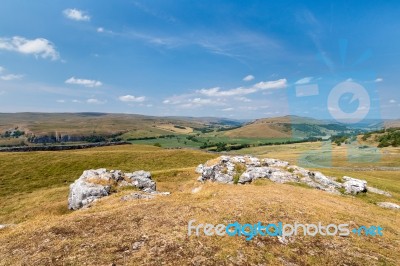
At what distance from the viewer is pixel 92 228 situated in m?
23.0

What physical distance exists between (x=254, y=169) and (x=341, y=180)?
18968 millimetres

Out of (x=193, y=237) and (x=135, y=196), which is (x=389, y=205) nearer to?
(x=193, y=237)

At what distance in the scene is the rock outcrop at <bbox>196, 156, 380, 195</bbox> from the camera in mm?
48562

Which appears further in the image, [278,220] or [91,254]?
[278,220]

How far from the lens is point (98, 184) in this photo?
4334 centimetres

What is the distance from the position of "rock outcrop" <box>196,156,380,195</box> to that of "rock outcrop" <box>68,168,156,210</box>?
13029mm

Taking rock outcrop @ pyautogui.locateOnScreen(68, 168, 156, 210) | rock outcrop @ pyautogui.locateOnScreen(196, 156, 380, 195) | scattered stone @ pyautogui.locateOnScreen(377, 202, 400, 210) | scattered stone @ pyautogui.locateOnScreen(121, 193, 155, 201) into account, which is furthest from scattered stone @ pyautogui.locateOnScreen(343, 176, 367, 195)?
scattered stone @ pyautogui.locateOnScreen(121, 193, 155, 201)

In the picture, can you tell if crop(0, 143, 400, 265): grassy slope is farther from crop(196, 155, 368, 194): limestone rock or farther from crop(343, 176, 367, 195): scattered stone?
crop(343, 176, 367, 195): scattered stone

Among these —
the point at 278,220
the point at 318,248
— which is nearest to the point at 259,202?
the point at 278,220

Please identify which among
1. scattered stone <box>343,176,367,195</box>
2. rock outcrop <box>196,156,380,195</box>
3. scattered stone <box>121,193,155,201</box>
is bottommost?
scattered stone <box>343,176,367,195</box>

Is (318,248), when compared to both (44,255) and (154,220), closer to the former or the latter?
(154,220)

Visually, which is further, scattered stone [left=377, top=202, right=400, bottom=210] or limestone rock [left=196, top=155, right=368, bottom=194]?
limestone rock [left=196, top=155, right=368, bottom=194]

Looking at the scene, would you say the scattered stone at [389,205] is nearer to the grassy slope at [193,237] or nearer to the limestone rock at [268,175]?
Result: the limestone rock at [268,175]

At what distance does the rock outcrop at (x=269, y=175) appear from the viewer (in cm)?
4856
